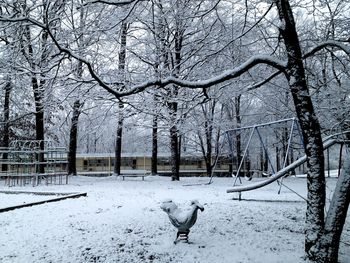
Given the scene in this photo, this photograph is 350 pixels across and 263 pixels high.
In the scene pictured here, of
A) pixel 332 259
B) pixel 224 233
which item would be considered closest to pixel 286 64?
pixel 332 259

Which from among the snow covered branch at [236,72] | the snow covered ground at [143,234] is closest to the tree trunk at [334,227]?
the snow covered ground at [143,234]

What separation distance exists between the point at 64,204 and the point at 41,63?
3.45 metres

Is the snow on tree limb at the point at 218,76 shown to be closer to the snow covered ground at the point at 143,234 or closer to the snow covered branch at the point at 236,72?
the snow covered branch at the point at 236,72

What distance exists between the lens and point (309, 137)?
445 centimetres

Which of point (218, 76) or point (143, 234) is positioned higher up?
point (218, 76)

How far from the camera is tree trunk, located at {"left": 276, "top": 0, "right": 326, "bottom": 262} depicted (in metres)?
4.40

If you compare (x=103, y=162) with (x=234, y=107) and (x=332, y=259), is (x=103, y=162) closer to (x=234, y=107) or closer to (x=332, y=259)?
(x=234, y=107)

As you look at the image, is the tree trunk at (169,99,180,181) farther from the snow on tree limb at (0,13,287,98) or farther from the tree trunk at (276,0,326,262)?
the tree trunk at (276,0,326,262)

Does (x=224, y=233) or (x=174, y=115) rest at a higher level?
(x=174, y=115)

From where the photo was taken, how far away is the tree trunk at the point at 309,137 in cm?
440

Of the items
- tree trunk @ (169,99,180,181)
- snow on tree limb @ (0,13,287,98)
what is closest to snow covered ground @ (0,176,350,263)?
snow on tree limb @ (0,13,287,98)

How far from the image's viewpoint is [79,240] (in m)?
5.36

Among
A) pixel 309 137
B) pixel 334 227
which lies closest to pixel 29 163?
pixel 309 137

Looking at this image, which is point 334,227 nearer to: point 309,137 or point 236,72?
point 309,137
